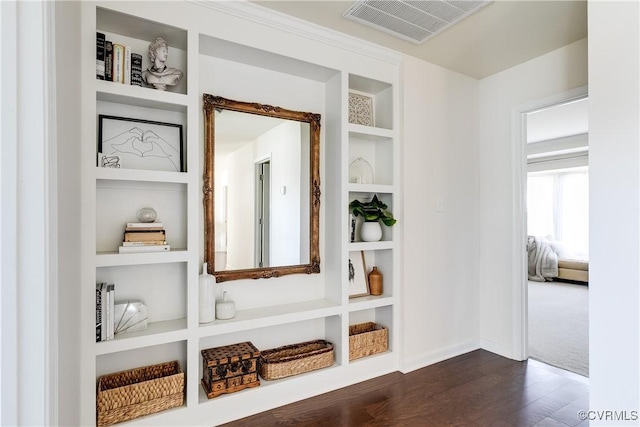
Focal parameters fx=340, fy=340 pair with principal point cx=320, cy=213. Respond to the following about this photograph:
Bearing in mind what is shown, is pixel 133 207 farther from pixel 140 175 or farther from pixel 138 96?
pixel 138 96

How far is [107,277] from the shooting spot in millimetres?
1872

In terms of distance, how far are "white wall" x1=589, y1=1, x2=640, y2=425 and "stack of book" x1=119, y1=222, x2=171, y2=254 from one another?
223cm

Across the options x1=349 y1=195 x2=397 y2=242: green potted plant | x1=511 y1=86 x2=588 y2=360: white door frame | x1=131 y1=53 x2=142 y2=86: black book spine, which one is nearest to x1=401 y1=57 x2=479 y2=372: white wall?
x1=349 y1=195 x2=397 y2=242: green potted plant

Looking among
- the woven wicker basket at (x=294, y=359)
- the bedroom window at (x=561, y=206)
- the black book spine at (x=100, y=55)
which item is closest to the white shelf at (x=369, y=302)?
the woven wicker basket at (x=294, y=359)

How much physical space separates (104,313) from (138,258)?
1.04ft

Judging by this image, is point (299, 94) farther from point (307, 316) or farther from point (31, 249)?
point (31, 249)

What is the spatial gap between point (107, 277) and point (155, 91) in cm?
105

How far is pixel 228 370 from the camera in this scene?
203 cm

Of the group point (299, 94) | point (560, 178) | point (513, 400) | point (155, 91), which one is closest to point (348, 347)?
point (513, 400)

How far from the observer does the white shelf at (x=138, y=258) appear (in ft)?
5.52

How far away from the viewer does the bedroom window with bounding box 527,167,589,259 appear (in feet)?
24.1

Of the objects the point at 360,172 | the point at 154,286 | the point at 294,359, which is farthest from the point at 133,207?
the point at 360,172

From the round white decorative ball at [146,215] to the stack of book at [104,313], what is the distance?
0.39m

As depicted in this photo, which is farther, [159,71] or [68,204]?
[159,71]
